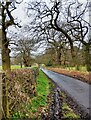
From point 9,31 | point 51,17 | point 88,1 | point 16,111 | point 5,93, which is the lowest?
point 16,111

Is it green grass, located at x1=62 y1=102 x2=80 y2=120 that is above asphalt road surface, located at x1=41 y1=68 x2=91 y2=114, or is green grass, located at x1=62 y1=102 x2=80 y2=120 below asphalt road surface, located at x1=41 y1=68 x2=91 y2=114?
above

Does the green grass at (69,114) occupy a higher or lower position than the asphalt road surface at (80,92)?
higher

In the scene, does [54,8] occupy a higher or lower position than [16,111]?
higher

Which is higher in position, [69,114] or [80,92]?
[69,114]

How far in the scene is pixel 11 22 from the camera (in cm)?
1648

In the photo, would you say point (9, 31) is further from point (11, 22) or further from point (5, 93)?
point (5, 93)

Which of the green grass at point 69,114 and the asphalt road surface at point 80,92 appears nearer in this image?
the green grass at point 69,114

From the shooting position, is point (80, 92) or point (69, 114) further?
point (80, 92)

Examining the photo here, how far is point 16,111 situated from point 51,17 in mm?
19605

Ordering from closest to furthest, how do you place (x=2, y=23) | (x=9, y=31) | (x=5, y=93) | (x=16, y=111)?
1. (x=5, y=93)
2. (x=16, y=111)
3. (x=2, y=23)
4. (x=9, y=31)

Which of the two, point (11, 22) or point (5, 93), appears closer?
point (5, 93)

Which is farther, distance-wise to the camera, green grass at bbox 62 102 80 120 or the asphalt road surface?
the asphalt road surface

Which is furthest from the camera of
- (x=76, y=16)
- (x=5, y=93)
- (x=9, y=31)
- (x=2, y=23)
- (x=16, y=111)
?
(x=76, y=16)

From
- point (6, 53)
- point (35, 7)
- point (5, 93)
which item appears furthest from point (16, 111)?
point (35, 7)
